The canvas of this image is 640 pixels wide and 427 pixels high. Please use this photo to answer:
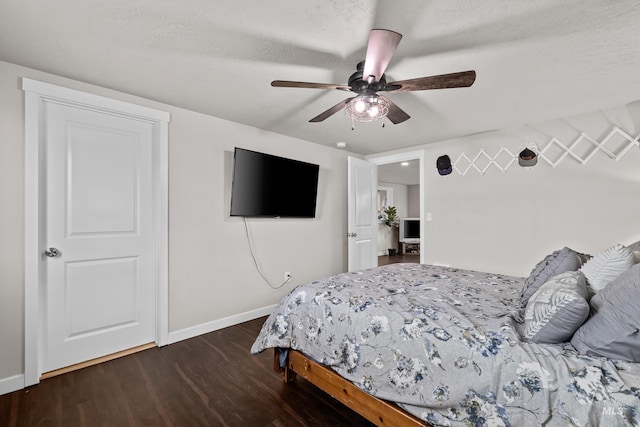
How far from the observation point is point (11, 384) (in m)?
1.93

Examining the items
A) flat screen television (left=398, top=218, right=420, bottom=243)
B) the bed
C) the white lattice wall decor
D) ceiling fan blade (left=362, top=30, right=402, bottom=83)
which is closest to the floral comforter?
the bed

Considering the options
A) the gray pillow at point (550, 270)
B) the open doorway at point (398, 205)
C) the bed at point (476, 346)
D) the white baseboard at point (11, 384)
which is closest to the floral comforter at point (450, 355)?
the bed at point (476, 346)

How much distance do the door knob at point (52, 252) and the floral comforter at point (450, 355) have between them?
1.72 m

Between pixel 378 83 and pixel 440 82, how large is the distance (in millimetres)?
366

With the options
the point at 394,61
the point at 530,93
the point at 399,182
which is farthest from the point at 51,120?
the point at 399,182

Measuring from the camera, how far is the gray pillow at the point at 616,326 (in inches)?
39.3

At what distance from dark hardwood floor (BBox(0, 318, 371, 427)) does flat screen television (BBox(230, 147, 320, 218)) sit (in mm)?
1498

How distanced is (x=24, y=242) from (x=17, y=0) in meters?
1.54

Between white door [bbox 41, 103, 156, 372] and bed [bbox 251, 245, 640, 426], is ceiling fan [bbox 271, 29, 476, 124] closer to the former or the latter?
bed [bbox 251, 245, 640, 426]

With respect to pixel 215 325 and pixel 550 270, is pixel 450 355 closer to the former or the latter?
pixel 550 270

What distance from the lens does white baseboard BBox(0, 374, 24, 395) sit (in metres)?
1.90

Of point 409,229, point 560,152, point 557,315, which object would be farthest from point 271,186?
point 409,229

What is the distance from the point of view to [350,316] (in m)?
1.61

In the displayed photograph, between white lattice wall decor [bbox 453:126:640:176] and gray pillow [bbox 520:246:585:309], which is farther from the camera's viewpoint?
white lattice wall decor [bbox 453:126:640:176]
